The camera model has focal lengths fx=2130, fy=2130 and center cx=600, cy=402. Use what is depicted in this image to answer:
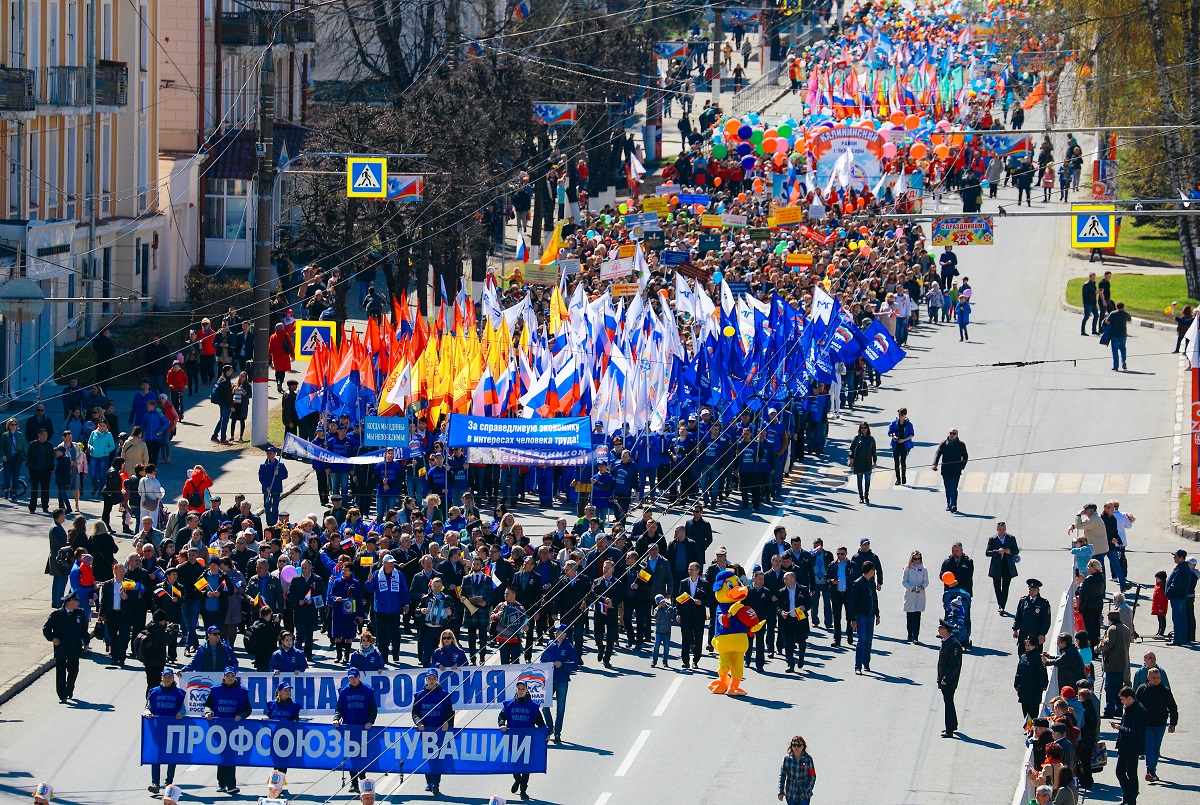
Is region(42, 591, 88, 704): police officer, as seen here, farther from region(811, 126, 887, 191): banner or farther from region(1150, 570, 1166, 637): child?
region(811, 126, 887, 191): banner

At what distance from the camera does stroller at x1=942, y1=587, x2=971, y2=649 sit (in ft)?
78.7

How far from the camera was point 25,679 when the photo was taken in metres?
22.9

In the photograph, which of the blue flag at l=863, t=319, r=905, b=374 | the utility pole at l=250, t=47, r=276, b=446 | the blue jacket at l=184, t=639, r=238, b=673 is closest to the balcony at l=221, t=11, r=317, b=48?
the utility pole at l=250, t=47, r=276, b=446

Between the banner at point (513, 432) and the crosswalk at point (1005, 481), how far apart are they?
4836mm

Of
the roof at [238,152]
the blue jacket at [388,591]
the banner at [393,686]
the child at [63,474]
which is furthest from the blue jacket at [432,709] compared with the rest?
the roof at [238,152]

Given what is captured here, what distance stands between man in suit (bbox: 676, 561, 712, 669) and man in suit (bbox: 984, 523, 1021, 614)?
4.17m

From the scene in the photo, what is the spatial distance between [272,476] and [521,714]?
433 inches

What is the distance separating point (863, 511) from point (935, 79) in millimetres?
40137

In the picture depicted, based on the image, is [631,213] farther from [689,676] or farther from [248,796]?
[248,796]

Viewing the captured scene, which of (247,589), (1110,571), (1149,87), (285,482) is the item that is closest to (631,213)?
(1149,87)

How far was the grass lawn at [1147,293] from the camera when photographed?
47.3 meters

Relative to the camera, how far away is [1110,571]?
2806 centimetres

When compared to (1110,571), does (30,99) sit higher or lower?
higher

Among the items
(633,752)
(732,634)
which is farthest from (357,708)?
(732,634)
